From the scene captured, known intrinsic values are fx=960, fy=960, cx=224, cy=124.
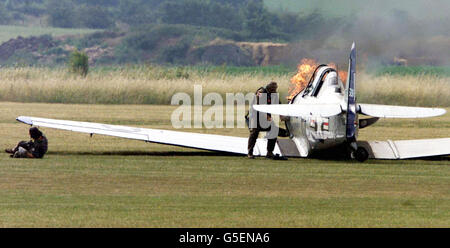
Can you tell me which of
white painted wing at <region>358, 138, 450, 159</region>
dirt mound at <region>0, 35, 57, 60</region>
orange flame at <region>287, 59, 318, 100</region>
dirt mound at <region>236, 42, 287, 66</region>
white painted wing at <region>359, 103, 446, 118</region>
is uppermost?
dirt mound at <region>0, 35, 57, 60</region>

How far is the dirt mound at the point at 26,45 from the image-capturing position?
226 ft

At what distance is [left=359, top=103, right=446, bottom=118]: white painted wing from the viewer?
55.2 ft

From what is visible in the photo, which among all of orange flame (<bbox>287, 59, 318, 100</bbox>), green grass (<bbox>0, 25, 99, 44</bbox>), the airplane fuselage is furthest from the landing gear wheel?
green grass (<bbox>0, 25, 99, 44</bbox>)

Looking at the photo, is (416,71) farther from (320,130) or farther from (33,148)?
(33,148)

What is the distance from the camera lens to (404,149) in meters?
20.0

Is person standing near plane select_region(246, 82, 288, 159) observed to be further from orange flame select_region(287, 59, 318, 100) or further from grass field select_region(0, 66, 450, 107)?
grass field select_region(0, 66, 450, 107)

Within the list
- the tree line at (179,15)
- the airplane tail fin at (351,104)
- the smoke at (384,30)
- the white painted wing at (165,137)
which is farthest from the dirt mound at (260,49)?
the airplane tail fin at (351,104)

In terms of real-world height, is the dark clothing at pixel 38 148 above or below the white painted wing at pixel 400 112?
below

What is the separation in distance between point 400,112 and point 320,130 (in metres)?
2.03

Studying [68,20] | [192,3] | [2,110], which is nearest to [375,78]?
[2,110]

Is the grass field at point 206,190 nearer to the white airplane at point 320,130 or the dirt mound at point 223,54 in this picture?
the white airplane at point 320,130

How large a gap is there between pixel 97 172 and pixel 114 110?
1853cm

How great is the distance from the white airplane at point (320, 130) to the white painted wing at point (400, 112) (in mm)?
18

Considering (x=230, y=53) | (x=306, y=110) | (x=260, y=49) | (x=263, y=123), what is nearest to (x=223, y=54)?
(x=230, y=53)
